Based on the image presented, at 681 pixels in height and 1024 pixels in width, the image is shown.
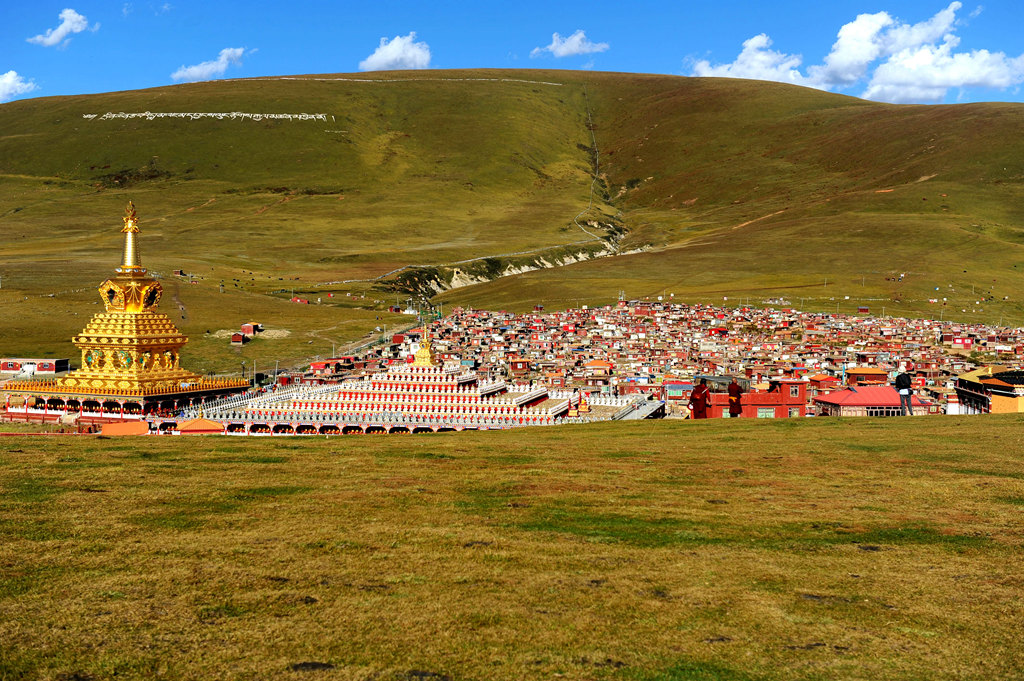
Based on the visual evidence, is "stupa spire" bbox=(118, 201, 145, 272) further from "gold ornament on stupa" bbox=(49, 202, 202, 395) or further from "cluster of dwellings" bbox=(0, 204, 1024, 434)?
"cluster of dwellings" bbox=(0, 204, 1024, 434)

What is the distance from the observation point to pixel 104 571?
17922 millimetres

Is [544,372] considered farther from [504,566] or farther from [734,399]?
[504,566]

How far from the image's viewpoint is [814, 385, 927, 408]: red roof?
2680 inches

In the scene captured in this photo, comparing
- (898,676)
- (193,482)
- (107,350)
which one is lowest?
(898,676)

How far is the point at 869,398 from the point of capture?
226 ft

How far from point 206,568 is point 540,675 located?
7.48 m

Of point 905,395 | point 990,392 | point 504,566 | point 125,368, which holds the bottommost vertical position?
point 504,566

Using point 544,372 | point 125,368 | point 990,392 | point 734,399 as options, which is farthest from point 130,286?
point 990,392

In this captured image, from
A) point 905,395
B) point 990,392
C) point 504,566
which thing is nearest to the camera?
point 504,566

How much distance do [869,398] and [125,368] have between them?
1974 inches

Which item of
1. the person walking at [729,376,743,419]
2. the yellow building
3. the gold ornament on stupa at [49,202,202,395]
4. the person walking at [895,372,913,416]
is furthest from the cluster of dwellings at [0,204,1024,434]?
the person walking at [729,376,743,419]

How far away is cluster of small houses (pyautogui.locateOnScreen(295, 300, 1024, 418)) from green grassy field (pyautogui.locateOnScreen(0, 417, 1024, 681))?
4179 cm

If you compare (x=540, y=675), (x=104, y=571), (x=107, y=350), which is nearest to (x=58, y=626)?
(x=104, y=571)

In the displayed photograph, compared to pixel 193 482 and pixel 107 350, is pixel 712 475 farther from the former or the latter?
pixel 107 350
